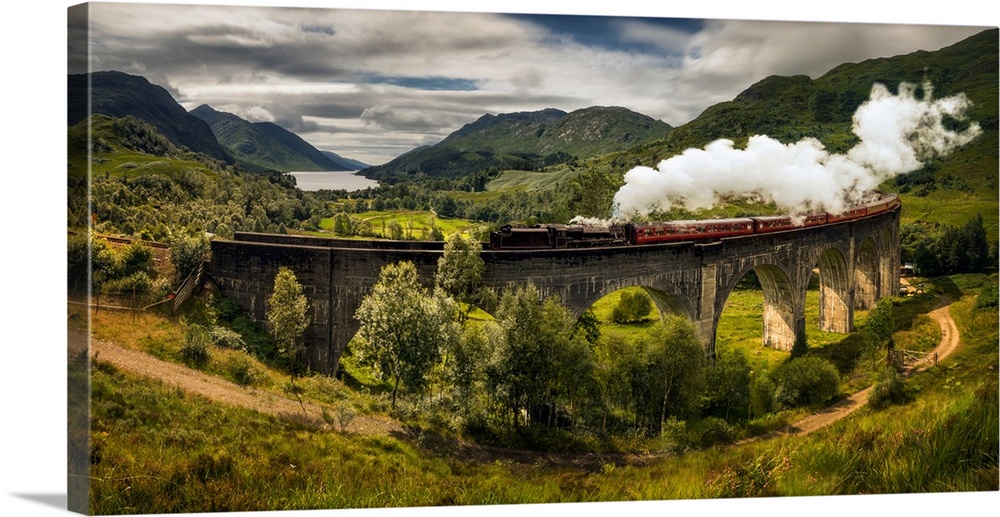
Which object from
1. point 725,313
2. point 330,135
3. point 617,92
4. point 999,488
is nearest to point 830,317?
point 725,313

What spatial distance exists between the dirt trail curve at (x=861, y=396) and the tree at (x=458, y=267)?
8.87 metres

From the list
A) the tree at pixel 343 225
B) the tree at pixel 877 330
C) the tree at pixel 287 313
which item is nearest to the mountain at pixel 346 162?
the tree at pixel 287 313

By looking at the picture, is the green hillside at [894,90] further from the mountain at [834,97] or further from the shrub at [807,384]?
the shrub at [807,384]

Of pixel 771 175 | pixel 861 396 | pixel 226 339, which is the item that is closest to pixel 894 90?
pixel 771 175

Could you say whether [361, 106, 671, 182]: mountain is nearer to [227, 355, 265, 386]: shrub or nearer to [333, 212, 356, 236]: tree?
[227, 355, 265, 386]: shrub

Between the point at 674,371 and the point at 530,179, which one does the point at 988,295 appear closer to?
the point at 674,371

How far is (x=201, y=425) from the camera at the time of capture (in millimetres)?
13430

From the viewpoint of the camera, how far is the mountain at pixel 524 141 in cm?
2209

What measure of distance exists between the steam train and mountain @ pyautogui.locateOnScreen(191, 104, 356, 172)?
6.01 m

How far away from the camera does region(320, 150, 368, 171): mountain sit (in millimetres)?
20691

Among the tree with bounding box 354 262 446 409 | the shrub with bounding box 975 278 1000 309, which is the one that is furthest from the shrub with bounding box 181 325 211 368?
the shrub with bounding box 975 278 1000 309

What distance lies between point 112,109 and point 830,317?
2961cm

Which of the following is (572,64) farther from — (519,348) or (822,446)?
(822,446)

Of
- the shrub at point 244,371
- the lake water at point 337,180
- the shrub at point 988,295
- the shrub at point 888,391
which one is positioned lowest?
the shrub at point 888,391
